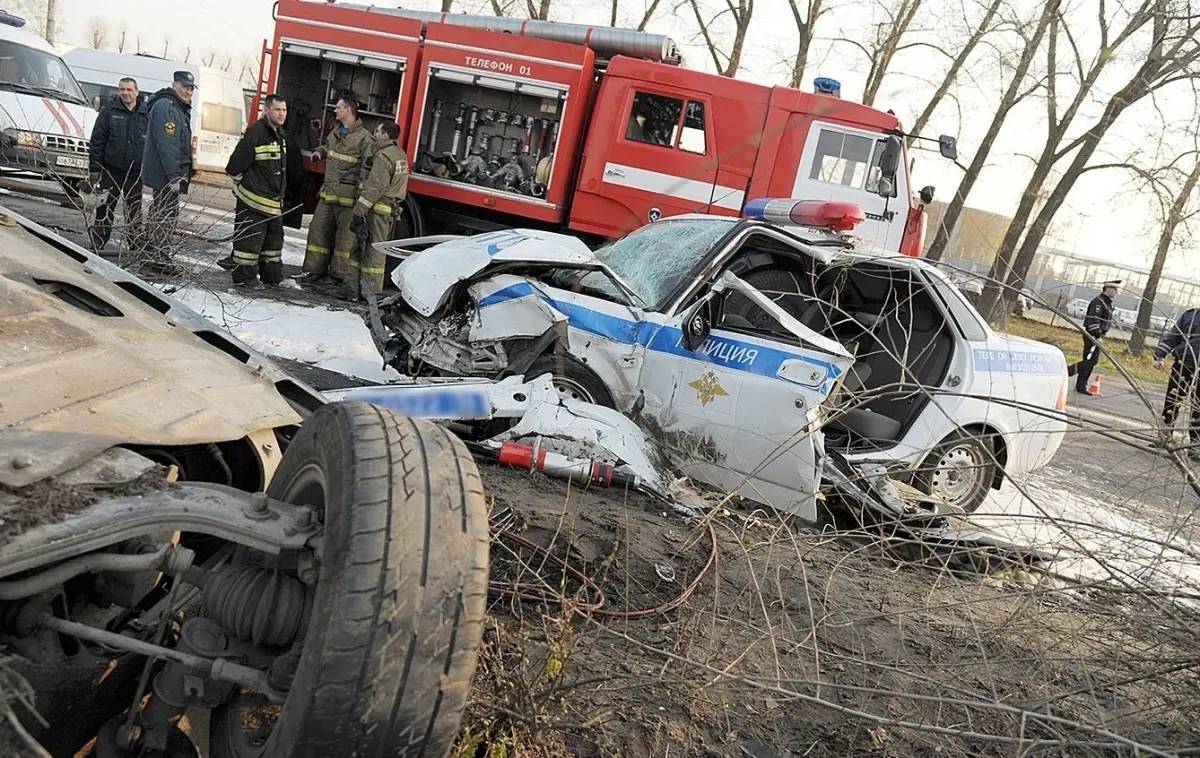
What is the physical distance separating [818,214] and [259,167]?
17.8 ft

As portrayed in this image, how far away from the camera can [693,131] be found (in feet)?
29.8

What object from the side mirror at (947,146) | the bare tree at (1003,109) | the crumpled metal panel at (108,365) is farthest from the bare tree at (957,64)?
the crumpled metal panel at (108,365)

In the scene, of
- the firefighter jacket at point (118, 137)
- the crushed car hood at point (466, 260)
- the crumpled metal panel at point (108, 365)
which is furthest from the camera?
the firefighter jacket at point (118, 137)

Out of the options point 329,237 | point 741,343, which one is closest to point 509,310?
point 741,343

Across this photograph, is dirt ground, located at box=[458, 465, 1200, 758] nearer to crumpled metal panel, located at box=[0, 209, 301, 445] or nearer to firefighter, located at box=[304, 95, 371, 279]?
crumpled metal panel, located at box=[0, 209, 301, 445]

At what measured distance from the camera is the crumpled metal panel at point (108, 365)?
1.81 meters

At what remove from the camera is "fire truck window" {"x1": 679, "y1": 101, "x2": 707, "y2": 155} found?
9.05 metres

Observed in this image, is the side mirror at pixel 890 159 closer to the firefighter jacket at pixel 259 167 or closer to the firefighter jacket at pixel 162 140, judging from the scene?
the firefighter jacket at pixel 259 167

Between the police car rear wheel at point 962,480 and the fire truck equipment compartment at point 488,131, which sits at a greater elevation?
the fire truck equipment compartment at point 488,131

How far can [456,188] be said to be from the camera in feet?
31.9

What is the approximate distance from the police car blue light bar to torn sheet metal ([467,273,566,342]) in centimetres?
159

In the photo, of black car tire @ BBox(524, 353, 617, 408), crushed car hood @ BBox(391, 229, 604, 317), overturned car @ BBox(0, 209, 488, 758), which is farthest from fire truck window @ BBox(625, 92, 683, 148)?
overturned car @ BBox(0, 209, 488, 758)

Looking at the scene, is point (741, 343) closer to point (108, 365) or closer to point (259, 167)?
point (108, 365)

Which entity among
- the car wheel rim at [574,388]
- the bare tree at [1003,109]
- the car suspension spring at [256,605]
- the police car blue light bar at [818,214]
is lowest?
the car wheel rim at [574,388]
